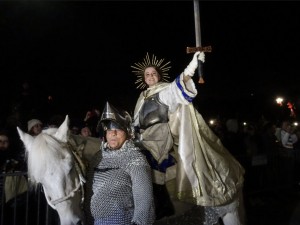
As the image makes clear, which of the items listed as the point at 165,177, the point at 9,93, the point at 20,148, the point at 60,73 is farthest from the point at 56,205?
the point at 60,73

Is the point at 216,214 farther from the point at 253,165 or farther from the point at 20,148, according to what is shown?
the point at 253,165

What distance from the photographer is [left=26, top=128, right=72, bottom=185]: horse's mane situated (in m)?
2.65

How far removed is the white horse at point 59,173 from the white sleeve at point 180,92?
4.37ft

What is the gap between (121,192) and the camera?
2.86m

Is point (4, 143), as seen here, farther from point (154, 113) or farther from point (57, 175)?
point (57, 175)

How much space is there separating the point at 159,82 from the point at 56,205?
2.15 metres

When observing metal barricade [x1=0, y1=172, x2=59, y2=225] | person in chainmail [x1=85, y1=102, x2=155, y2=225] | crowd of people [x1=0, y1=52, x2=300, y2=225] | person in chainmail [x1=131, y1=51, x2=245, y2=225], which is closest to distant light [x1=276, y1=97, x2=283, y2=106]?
crowd of people [x1=0, y1=52, x2=300, y2=225]

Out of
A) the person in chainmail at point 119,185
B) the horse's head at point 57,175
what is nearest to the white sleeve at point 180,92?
the person in chainmail at point 119,185

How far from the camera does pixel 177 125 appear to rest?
4121 mm

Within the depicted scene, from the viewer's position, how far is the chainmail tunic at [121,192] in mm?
2812

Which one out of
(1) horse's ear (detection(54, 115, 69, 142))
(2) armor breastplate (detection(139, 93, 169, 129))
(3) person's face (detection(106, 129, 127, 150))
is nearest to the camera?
(1) horse's ear (detection(54, 115, 69, 142))

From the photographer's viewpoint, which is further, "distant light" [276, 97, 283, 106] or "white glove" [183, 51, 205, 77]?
"distant light" [276, 97, 283, 106]

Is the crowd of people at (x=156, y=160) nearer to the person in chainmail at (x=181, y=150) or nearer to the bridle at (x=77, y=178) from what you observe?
the person in chainmail at (x=181, y=150)

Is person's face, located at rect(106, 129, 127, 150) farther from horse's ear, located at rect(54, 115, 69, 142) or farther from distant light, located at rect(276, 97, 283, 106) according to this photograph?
distant light, located at rect(276, 97, 283, 106)
